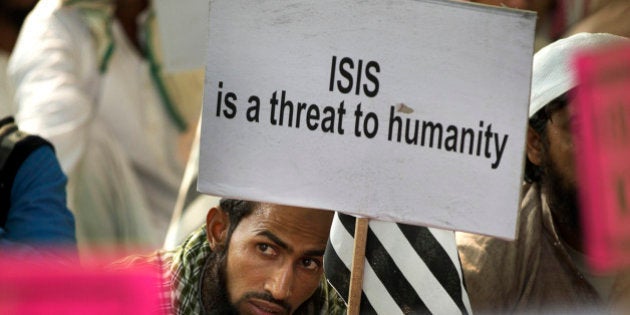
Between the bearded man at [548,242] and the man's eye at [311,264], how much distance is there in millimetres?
413

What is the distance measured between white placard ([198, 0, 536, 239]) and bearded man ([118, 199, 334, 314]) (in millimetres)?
279

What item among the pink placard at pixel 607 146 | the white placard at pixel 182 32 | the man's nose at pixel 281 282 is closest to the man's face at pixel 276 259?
the man's nose at pixel 281 282

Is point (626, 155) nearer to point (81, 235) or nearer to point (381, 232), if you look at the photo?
point (381, 232)

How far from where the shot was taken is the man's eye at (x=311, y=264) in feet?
11.8

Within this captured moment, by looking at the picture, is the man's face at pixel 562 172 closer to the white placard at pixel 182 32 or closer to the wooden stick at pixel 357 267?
the wooden stick at pixel 357 267

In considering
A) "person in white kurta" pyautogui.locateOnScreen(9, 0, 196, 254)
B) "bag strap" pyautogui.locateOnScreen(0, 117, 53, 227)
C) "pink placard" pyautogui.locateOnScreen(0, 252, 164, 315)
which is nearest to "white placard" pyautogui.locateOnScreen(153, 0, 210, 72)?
"person in white kurta" pyautogui.locateOnScreen(9, 0, 196, 254)

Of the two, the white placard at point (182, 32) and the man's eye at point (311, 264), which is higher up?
the white placard at point (182, 32)

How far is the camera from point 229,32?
10.9 ft

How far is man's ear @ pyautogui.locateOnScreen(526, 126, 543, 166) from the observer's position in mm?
4000

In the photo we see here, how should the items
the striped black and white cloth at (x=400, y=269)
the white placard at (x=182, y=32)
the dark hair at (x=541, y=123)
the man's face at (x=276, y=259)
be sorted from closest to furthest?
the striped black and white cloth at (x=400, y=269), the man's face at (x=276, y=259), the dark hair at (x=541, y=123), the white placard at (x=182, y=32)

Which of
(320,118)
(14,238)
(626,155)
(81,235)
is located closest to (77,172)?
(81,235)

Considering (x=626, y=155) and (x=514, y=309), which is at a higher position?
(x=626, y=155)

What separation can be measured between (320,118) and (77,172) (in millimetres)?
2896

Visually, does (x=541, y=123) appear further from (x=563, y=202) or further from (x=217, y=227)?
(x=217, y=227)
